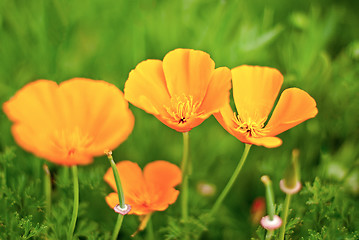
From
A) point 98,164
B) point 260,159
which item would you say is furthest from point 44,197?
point 260,159

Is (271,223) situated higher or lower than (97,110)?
lower

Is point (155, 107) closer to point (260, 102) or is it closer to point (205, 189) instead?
point (260, 102)

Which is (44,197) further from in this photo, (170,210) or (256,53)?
(256,53)

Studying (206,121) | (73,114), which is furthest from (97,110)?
(206,121)

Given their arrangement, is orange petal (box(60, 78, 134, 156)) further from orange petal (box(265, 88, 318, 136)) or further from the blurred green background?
orange petal (box(265, 88, 318, 136))

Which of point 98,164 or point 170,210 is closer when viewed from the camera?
point 170,210

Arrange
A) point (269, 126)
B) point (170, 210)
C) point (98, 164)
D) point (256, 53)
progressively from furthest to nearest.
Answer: point (256, 53), point (98, 164), point (170, 210), point (269, 126)
